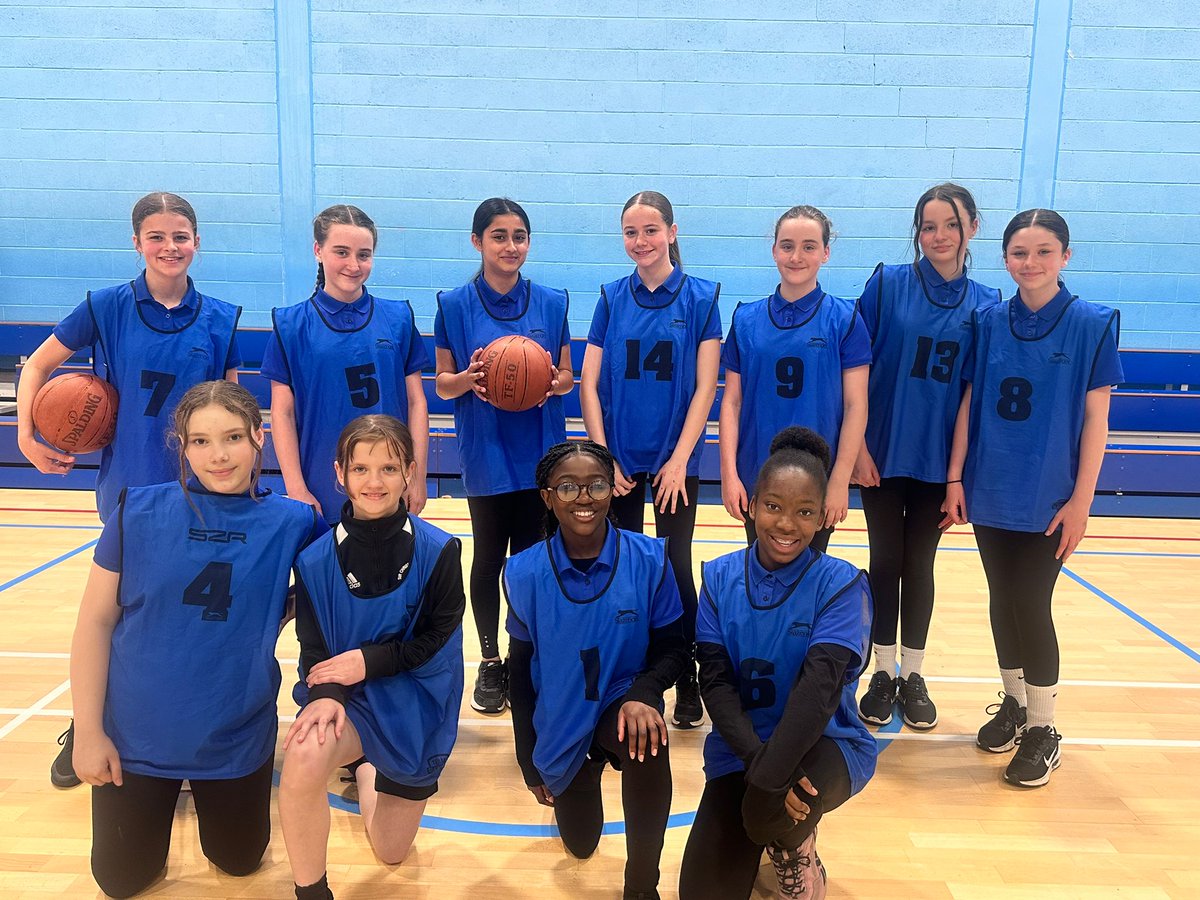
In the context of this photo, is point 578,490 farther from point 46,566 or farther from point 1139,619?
point 46,566

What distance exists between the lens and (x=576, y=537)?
212 centimetres

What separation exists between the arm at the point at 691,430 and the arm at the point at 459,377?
0.61 metres

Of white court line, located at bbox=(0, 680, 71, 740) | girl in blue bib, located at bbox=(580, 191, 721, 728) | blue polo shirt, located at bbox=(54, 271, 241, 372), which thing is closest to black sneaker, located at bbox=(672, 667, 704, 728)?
girl in blue bib, located at bbox=(580, 191, 721, 728)

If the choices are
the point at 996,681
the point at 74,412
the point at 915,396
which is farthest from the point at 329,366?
the point at 996,681

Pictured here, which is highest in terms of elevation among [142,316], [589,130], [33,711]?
[589,130]

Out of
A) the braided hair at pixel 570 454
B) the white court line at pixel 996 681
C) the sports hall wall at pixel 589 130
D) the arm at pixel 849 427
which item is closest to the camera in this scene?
the braided hair at pixel 570 454

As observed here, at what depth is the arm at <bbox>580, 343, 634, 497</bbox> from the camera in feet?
9.11

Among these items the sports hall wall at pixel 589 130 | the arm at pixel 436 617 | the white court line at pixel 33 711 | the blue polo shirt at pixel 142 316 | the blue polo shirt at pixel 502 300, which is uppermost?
the sports hall wall at pixel 589 130

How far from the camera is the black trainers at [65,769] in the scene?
96.7 inches

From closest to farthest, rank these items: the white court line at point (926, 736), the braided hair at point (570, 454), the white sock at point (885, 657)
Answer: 1. the braided hair at point (570, 454)
2. the white court line at point (926, 736)
3. the white sock at point (885, 657)

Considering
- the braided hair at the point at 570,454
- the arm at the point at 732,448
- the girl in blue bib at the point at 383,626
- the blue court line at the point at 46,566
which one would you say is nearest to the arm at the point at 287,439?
the girl in blue bib at the point at 383,626

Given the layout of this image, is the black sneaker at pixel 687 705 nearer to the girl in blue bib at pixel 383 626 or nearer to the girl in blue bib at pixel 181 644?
the girl in blue bib at pixel 383 626

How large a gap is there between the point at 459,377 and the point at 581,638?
984 millimetres

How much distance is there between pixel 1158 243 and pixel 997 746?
17.6 feet
